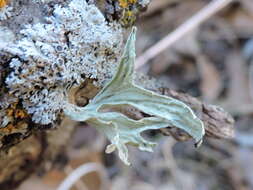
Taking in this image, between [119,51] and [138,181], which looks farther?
[138,181]

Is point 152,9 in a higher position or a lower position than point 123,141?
higher

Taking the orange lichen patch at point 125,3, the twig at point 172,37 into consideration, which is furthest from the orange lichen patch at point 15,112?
the twig at point 172,37

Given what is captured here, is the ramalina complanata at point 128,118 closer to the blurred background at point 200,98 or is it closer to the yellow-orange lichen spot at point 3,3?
the yellow-orange lichen spot at point 3,3

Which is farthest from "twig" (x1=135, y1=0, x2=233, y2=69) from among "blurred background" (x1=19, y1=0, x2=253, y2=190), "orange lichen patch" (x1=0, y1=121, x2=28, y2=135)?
"orange lichen patch" (x1=0, y1=121, x2=28, y2=135)

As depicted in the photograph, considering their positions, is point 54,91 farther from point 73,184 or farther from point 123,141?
point 73,184

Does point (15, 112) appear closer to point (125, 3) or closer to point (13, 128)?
point (13, 128)

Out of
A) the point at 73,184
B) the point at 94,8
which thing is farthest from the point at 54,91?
the point at 73,184

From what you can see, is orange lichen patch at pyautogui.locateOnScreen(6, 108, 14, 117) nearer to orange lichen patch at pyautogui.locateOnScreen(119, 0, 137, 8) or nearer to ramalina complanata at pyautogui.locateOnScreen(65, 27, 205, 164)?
A: ramalina complanata at pyautogui.locateOnScreen(65, 27, 205, 164)
